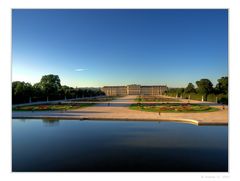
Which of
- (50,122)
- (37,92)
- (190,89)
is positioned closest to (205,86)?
(190,89)

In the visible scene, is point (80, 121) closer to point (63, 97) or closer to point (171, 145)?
point (171, 145)

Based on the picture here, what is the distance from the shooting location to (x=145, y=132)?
22.8 feet

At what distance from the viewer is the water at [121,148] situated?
452cm

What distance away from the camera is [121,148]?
17.8 ft

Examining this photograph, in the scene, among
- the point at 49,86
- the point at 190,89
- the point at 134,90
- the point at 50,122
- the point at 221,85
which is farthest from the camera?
the point at 134,90

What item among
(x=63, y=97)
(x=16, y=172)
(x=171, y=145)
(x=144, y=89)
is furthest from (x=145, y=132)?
(x=144, y=89)

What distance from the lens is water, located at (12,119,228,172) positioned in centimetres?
452
